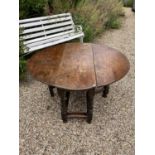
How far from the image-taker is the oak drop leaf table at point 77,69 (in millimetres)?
2566

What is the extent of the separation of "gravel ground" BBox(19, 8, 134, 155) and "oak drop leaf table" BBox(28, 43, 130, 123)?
0.56 ft

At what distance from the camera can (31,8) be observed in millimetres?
4660

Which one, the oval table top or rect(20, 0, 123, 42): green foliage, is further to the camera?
rect(20, 0, 123, 42): green foliage

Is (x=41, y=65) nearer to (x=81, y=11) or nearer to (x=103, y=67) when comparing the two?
(x=103, y=67)

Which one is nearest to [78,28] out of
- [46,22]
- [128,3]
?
[46,22]

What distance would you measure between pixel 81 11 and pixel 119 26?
1884mm

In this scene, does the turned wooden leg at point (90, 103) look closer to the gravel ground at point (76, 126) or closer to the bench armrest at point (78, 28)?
the gravel ground at point (76, 126)

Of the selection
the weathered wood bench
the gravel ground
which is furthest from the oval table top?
the weathered wood bench

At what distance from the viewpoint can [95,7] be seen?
6.24 meters

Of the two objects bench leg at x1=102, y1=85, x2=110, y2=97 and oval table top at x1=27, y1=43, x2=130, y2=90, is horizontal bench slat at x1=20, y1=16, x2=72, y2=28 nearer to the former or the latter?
oval table top at x1=27, y1=43, x2=130, y2=90

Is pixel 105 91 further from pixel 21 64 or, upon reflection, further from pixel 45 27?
pixel 45 27

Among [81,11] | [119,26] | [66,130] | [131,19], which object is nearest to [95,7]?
[81,11]

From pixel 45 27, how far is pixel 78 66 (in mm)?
1877

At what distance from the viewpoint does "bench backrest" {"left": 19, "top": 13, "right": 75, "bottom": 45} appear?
164 inches
